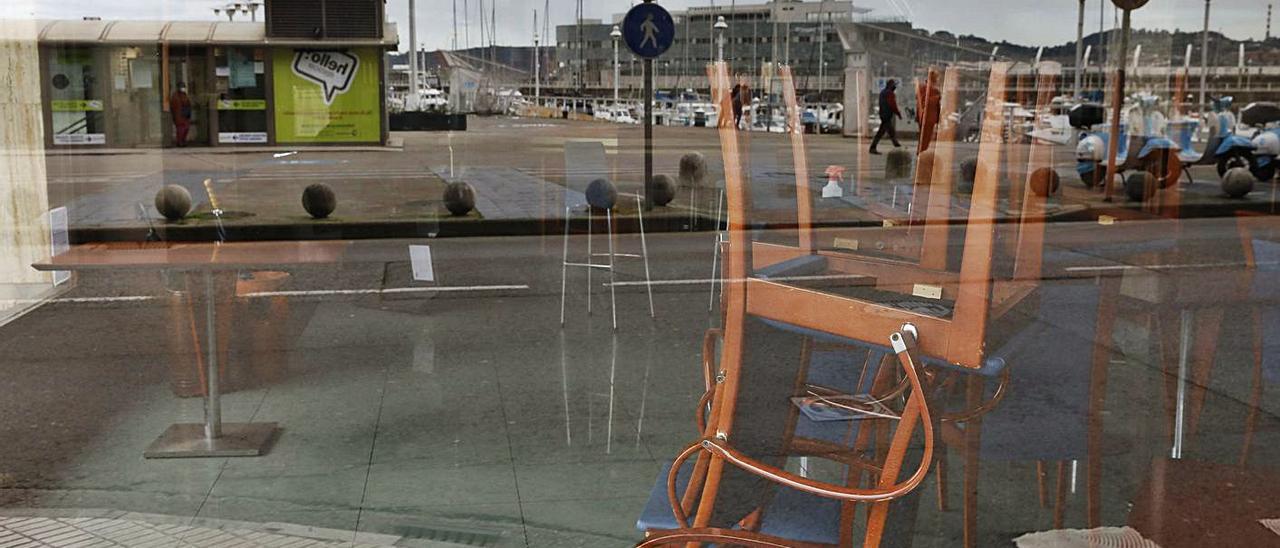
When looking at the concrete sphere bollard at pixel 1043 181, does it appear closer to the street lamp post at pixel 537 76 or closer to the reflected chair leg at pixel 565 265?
the street lamp post at pixel 537 76

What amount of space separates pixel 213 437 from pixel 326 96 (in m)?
4.01

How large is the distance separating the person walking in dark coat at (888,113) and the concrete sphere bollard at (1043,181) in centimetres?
54

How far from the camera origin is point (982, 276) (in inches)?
67.9

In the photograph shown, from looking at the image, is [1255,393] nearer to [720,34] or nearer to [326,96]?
[720,34]

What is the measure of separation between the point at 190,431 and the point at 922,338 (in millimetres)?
3038

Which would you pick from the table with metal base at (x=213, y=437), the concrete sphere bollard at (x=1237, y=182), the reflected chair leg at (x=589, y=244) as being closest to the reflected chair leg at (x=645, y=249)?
the reflected chair leg at (x=589, y=244)

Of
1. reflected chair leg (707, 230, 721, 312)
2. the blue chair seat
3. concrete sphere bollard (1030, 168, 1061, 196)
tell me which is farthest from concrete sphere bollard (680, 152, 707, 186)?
the blue chair seat

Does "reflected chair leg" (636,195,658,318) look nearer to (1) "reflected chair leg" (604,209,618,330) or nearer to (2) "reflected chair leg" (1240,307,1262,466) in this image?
(1) "reflected chair leg" (604,209,618,330)

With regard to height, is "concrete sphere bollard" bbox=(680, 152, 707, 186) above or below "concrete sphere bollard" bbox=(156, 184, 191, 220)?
above

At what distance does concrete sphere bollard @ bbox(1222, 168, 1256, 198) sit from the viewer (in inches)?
254

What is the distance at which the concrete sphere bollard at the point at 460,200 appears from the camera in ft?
28.7

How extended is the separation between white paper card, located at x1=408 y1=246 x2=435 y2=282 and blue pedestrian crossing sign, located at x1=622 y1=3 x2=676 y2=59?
3.17 metres

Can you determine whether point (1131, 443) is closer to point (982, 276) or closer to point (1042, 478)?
point (1042, 478)

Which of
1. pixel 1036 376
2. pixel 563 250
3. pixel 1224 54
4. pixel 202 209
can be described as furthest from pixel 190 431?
pixel 202 209
